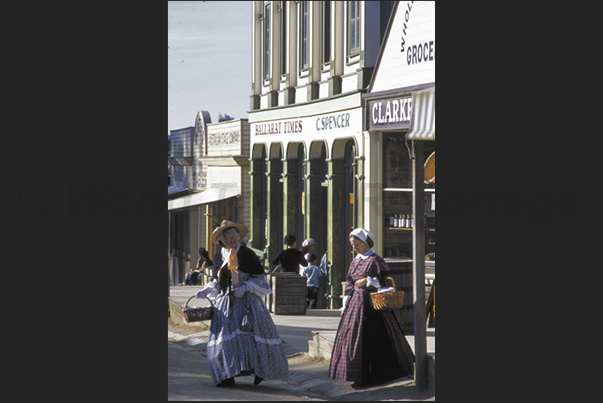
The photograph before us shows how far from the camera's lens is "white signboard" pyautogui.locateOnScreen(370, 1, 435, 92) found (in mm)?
12336

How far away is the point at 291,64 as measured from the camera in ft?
63.0

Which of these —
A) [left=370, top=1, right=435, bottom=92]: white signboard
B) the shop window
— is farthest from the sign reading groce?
the shop window

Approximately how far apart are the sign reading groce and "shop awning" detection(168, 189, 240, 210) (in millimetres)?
8024

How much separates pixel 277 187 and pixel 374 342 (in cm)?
1228

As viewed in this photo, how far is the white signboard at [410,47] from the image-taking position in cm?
1234

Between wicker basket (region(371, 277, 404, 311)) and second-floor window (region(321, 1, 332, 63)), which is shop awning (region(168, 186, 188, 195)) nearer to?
second-floor window (region(321, 1, 332, 63))

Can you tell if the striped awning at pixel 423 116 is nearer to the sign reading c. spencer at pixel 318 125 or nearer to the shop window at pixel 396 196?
the shop window at pixel 396 196

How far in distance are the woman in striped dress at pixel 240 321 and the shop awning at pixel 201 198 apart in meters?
13.4

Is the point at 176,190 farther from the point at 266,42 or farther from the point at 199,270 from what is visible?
the point at 266,42

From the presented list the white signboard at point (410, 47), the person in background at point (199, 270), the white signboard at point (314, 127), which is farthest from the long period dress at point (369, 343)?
the person in background at point (199, 270)
